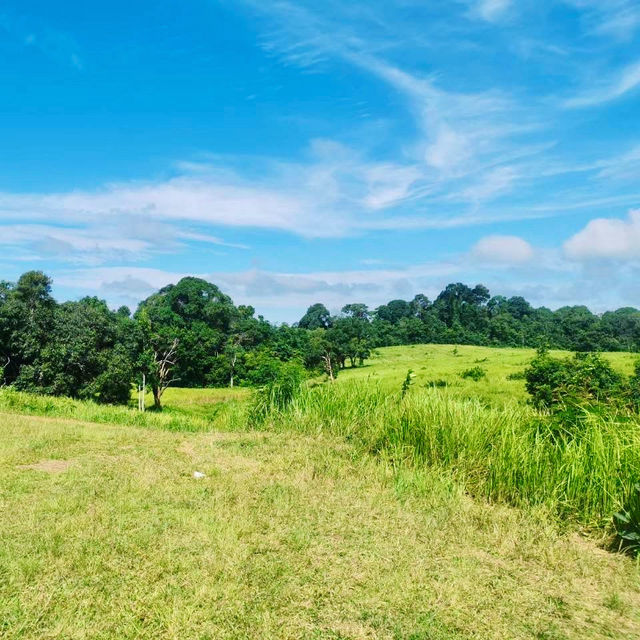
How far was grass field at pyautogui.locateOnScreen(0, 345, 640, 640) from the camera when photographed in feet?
11.3

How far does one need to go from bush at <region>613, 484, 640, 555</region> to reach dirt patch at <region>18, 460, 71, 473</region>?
6296 millimetres

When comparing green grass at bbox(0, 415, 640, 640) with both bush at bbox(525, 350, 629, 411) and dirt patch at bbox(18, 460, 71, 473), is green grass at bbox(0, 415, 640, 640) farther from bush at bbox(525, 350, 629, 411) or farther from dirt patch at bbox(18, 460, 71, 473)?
bush at bbox(525, 350, 629, 411)

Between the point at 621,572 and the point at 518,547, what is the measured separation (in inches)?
33.3

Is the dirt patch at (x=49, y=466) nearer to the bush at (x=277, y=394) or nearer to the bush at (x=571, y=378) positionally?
the bush at (x=277, y=394)

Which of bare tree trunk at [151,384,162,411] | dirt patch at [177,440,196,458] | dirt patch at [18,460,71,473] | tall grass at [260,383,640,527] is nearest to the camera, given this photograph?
tall grass at [260,383,640,527]

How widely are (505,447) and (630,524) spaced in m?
1.64

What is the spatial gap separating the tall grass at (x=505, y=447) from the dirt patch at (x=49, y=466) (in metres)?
3.84

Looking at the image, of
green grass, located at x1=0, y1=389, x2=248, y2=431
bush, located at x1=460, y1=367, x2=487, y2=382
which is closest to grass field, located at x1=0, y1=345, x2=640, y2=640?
green grass, located at x1=0, y1=389, x2=248, y2=431

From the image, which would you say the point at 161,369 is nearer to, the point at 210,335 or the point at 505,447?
the point at 210,335

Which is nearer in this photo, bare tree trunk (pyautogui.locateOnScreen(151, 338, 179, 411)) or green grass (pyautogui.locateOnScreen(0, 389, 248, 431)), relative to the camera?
green grass (pyautogui.locateOnScreen(0, 389, 248, 431))

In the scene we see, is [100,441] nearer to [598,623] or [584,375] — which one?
[598,623]

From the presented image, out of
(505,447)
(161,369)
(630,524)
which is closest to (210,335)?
(161,369)

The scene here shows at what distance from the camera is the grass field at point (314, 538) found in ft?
11.3

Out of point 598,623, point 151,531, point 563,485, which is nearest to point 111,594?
point 151,531
